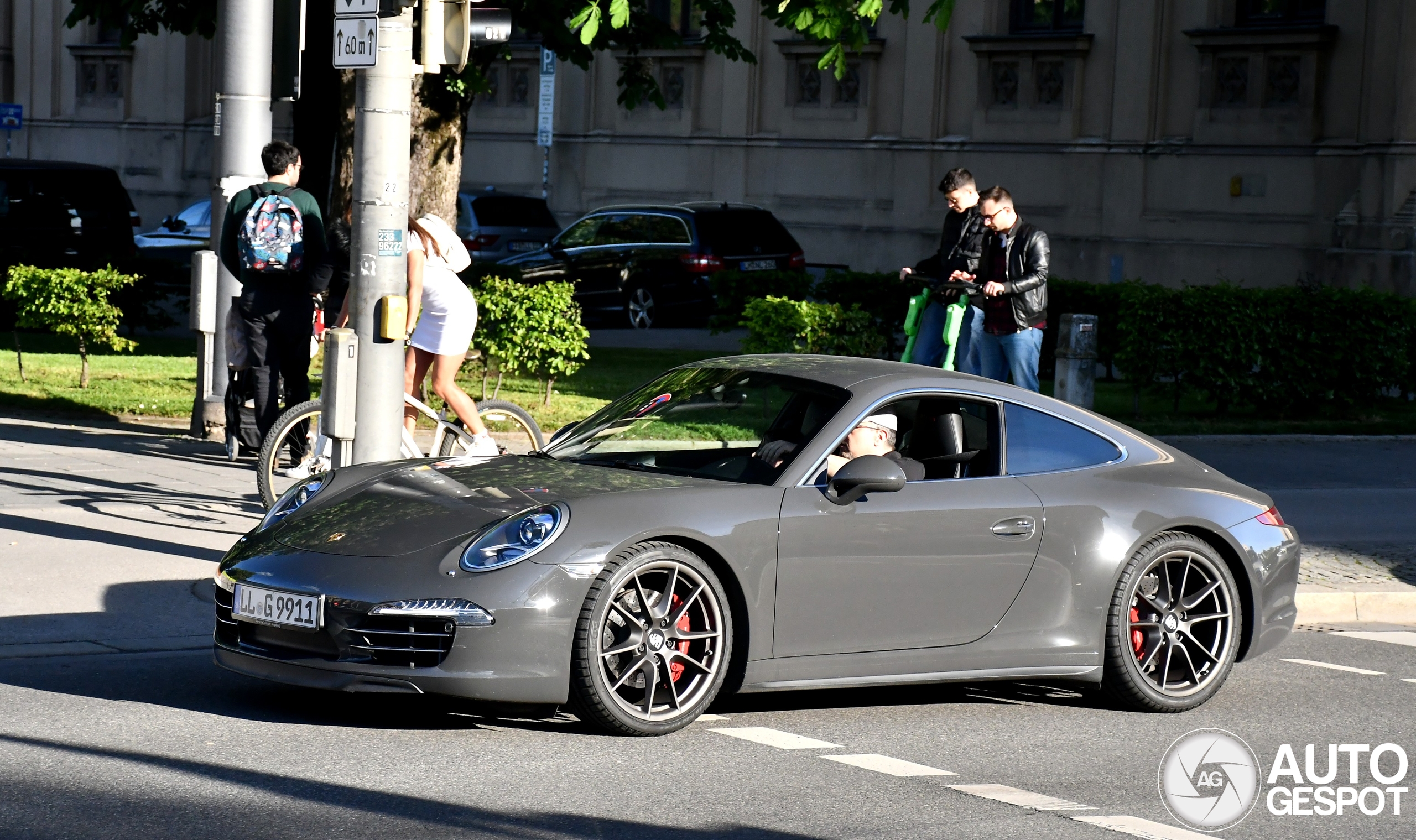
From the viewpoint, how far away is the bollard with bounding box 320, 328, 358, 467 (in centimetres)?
860

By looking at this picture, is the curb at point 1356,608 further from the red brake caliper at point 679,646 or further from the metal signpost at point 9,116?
the metal signpost at point 9,116

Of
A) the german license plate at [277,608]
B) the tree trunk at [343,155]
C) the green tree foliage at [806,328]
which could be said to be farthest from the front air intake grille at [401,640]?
the tree trunk at [343,155]

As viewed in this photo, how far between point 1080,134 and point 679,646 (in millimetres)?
23162

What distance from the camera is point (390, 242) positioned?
8.51 meters

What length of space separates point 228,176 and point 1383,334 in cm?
936

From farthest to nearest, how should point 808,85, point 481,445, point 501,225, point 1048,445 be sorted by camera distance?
1. point 808,85
2. point 501,225
3. point 481,445
4. point 1048,445

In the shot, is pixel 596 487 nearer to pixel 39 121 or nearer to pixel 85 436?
pixel 85 436

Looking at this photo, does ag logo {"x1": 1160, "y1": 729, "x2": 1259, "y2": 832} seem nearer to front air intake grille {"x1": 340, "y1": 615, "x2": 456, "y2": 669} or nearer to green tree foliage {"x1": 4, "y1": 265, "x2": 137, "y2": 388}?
A: front air intake grille {"x1": 340, "y1": 615, "x2": 456, "y2": 669}

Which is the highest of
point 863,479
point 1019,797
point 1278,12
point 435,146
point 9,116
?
point 1278,12

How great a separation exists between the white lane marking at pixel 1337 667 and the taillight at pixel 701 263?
16.9 metres

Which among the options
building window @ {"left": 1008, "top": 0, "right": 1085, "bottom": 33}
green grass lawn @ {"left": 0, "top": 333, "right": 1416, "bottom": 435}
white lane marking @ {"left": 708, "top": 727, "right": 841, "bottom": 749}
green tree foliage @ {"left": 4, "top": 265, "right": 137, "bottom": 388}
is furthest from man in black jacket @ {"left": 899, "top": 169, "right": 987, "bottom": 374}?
→ building window @ {"left": 1008, "top": 0, "right": 1085, "bottom": 33}

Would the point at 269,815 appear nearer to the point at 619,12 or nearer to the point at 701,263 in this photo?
the point at 619,12

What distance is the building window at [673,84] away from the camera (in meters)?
33.3

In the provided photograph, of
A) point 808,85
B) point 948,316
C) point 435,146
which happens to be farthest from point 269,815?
point 808,85
